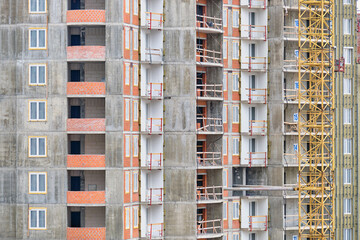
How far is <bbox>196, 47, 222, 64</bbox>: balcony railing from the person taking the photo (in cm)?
11156

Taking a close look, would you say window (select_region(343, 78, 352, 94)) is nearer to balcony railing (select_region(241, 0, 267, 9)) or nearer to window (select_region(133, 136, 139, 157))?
balcony railing (select_region(241, 0, 267, 9))

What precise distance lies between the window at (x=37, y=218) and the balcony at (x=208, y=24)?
24.7 metres

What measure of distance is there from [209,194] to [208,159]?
3.60 meters

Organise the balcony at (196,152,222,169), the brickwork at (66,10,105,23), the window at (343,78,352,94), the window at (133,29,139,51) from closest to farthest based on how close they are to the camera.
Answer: the brickwork at (66,10,105,23) → the window at (133,29,139,51) → the balcony at (196,152,222,169) → the window at (343,78,352,94)

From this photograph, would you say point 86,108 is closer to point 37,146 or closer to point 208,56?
point 37,146

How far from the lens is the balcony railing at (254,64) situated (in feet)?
389

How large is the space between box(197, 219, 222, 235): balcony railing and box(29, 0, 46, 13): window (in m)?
27.2

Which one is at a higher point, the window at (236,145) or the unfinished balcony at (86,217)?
the window at (236,145)

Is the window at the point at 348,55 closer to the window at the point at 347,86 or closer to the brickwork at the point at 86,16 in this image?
the window at the point at 347,86

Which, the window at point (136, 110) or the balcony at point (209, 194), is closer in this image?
the window at point (136, 110)

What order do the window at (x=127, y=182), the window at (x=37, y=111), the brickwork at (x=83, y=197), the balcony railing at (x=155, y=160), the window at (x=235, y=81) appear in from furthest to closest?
1. the window at (x=235, y=81)
2. the balcony railing at (x=155, y=160)
3. the window at (x=127, y=182)
4. the window at (x=37, y=111)
5. the brickwork at (x=83, y=197)

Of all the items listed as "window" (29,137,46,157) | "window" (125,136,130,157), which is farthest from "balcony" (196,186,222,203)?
"window" (29,137,46,157)

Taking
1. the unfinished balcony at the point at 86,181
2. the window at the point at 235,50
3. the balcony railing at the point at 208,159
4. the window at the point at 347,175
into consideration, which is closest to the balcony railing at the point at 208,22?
the window at the point at 235,50

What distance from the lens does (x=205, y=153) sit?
112500mm
